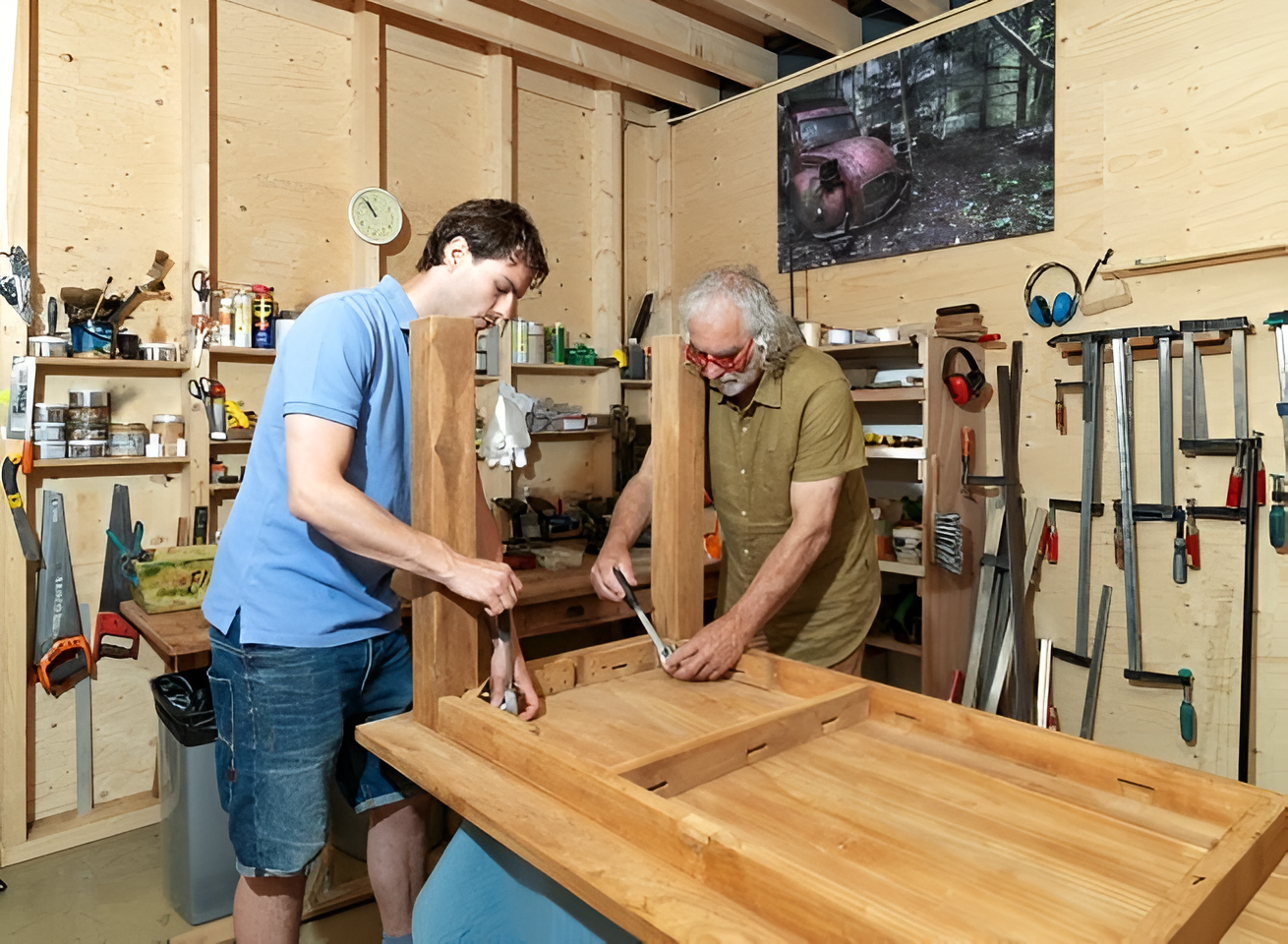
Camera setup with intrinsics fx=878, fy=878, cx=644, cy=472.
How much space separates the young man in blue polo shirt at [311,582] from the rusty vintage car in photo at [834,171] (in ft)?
7.92

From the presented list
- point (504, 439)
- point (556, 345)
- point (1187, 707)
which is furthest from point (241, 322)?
point (1187, 707)

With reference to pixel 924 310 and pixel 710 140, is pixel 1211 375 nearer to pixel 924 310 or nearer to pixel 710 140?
pixel 924 310

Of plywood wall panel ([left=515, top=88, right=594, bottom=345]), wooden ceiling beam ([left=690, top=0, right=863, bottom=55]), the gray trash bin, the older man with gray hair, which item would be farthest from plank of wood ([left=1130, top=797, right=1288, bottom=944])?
plywood wall panel ([left=515, top=88, right=594, bottom=345])

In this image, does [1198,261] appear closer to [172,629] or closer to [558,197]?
[558,197]

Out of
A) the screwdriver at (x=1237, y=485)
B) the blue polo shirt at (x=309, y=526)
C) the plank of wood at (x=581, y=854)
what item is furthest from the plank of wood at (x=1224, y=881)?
the screwdriver at (x=1237, y=485)

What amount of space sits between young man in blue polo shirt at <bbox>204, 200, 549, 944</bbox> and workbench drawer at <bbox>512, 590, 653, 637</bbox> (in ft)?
4.40

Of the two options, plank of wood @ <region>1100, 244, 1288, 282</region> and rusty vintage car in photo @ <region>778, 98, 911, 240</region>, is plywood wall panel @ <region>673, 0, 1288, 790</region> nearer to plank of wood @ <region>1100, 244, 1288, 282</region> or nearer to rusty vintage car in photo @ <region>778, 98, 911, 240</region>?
plank of wood @ <region>1100, 244, 1288, 282</region>

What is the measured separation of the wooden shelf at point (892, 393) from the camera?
10.3 feet

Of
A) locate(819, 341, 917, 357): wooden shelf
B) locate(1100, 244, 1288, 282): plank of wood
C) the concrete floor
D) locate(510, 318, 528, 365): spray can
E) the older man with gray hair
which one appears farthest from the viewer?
locate(510, 318, 528, 365): spray can

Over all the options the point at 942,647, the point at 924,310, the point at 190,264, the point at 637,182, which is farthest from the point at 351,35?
the point at 942,647

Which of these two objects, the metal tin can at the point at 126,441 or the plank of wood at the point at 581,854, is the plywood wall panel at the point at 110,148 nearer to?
the metal tin can at the point at 126,441

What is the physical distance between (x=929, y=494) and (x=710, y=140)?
7.40 ft

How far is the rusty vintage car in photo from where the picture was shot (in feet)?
11.9

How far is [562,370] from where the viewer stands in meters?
4.11
